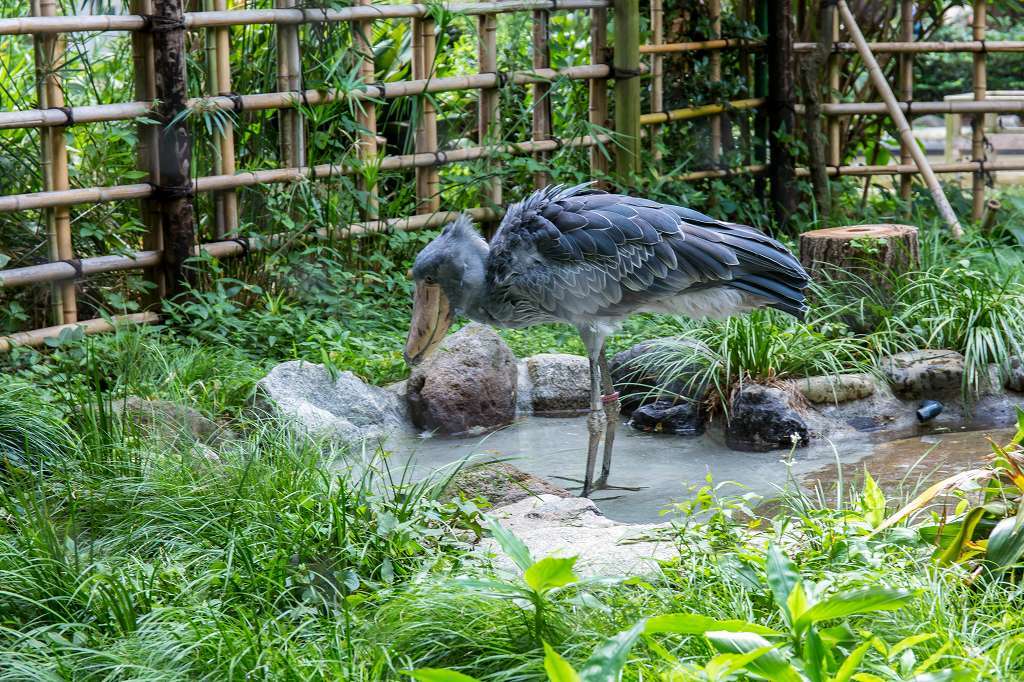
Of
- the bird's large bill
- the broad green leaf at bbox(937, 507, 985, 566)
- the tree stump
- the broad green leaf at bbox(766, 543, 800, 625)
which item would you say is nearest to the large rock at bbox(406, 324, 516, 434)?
the bird's large bill

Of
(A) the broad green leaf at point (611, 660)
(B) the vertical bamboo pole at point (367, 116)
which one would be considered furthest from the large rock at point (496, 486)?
(B) the vertical bamboo pole at point (367, 116)

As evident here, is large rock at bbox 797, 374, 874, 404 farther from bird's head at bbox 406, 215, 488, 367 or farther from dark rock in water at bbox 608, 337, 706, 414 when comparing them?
bird's head at bbox 406, 215, 488, 367

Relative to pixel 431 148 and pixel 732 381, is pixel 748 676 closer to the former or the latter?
pixel 732 381

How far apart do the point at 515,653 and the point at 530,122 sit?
16.7 ft

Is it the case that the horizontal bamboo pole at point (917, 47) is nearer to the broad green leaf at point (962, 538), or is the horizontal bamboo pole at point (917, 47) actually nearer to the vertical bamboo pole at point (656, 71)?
the vertical bamboo pole at point (656, 71)

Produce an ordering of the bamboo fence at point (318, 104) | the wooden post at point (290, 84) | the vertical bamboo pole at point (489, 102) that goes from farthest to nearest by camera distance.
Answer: the vertical bamboo pole at point (489, 102), the wooden post at point (290, 84), the bamboo fence at point (318, 104)

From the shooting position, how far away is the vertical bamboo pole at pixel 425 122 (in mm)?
6496

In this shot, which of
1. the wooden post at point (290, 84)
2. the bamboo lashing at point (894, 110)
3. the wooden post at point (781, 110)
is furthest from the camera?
the wooden post at point (781, 110)

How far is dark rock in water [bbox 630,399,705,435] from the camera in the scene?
17.4ft

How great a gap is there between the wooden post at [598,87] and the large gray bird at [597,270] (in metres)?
2.63

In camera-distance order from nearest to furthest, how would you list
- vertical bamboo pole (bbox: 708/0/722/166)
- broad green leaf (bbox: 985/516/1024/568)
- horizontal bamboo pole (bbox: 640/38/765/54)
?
broad green leaf (bbox: 985/516/1024/568), horizontal bamboo pole (bbox: 640/38/765/54), vertical bamboo pole (bbox: 708/0/722/166)

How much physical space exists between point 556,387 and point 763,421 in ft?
3.24

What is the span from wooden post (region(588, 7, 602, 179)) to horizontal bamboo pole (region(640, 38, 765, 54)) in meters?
0.28

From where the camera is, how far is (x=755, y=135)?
8.18 metres
